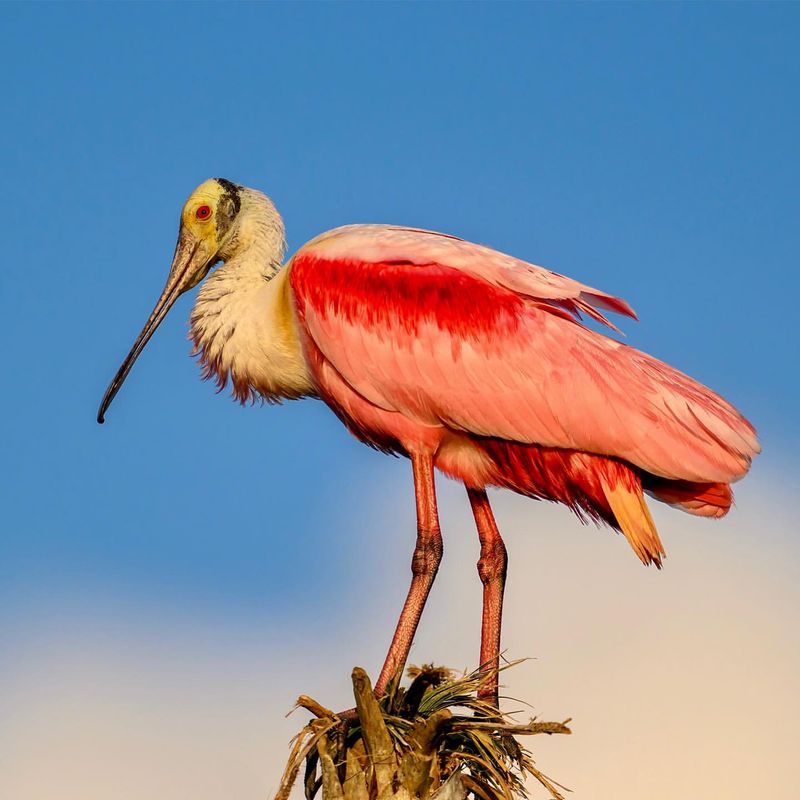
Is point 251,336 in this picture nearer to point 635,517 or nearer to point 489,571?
point 489,571

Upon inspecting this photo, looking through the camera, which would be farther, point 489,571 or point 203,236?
point 203,236

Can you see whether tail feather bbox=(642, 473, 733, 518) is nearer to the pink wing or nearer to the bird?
the bird

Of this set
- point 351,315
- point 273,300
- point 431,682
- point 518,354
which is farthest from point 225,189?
point 431,682

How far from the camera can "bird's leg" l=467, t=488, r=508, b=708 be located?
33.5 feet

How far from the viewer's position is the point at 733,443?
9.53 m

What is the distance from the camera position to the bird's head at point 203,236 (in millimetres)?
12000

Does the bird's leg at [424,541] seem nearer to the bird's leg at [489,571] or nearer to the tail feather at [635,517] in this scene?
the bird's leg at [489,571]

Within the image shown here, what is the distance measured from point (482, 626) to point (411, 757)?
8.13ft

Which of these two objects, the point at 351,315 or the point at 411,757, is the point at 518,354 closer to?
the point at 351,315

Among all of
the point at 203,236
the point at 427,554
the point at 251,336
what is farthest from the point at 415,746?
the point at 203,236

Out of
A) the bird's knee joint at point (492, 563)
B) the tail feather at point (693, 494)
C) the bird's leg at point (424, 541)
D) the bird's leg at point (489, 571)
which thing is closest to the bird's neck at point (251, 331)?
the bird's leg at point (424, 541)

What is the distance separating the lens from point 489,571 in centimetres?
1052

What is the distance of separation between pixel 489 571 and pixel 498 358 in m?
1.61

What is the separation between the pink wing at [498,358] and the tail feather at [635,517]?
Result: 21 cm
